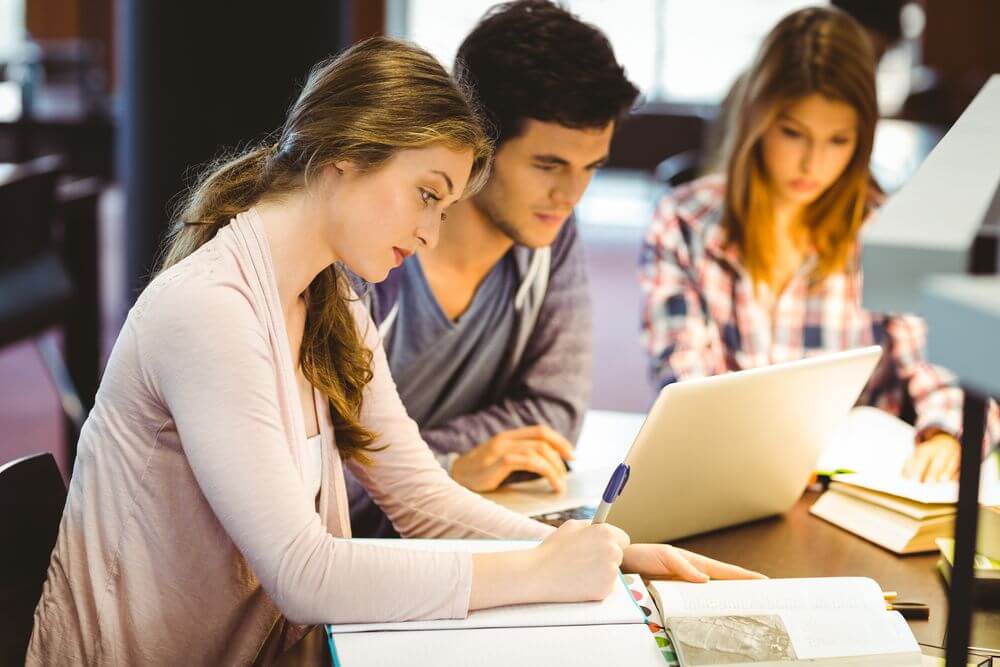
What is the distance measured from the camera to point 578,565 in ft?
3.98

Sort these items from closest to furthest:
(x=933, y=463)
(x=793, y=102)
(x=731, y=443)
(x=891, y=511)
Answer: (x=731, y=443), (x=891, y=511), (x=933, y=463), (x=793, y=102)

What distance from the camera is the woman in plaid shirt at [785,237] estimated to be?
217cm

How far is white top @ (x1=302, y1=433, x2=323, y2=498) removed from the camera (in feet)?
4.55

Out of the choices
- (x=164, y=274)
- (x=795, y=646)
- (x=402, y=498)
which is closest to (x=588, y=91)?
(x=402, y=498)

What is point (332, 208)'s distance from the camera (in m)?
1.33

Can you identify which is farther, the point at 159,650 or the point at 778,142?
the point at 778,142

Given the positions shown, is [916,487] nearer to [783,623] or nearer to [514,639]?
[783,623]

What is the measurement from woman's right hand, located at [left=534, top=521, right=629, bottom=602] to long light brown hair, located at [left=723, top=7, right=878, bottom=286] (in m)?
1.16

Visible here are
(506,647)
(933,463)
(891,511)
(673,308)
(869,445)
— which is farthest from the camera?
(673,308)

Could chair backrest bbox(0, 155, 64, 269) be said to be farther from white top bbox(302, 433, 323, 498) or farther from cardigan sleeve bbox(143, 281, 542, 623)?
cardigan sleeve bbox(143, 281, 542, 623)

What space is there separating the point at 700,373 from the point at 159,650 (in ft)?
3.80

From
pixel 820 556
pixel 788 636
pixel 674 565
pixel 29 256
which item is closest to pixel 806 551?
pixel 820 556

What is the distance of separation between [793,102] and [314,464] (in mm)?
1179

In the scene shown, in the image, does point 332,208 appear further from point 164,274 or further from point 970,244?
point 970,244
